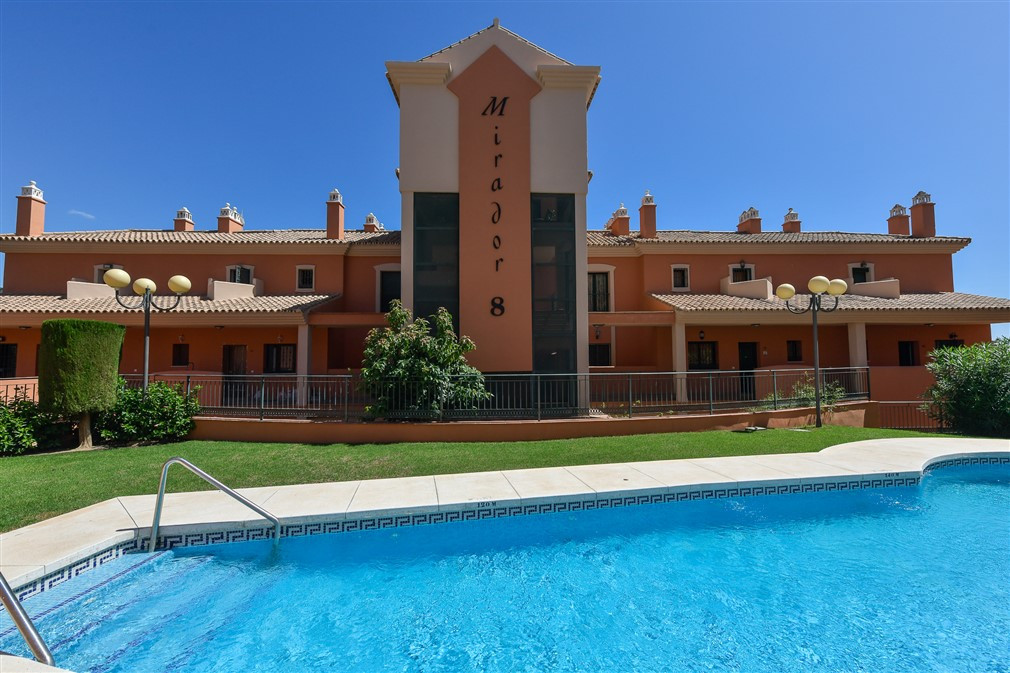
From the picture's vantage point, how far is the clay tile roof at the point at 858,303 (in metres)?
16.7

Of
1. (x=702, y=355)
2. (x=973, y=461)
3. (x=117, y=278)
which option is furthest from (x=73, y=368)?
(x=702, y=355)

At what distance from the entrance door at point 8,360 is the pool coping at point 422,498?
636 inches

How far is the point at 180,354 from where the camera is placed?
1733cm

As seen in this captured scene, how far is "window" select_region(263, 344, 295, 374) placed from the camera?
1753 cm

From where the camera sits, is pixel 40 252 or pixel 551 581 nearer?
pixel 551 581

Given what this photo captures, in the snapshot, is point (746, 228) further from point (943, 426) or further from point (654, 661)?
point (654, 661)

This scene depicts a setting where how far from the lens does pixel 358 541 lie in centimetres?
569

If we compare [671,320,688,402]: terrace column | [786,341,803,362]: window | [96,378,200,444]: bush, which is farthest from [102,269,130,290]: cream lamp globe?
[786,341,803,362]: window

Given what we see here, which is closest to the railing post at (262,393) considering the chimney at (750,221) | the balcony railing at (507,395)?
the balcony railing at (507,395)

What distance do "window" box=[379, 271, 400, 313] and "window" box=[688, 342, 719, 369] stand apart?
1296 cm

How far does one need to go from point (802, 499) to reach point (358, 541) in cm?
679

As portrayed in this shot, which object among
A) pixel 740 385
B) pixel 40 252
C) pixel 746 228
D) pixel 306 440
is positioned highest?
pixel 746 228

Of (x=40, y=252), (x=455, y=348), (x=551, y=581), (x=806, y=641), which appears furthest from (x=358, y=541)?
(x=40, y=252)

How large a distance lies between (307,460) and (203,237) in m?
15.2
